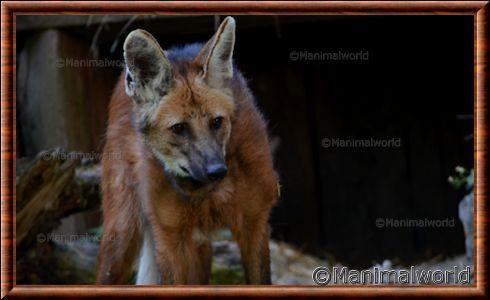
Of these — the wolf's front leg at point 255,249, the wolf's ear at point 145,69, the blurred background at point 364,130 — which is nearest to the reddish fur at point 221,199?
the wolf's front leg at point 255,249

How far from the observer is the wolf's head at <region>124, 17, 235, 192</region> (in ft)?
9.52

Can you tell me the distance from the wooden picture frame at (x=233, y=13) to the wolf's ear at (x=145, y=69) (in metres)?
0.28

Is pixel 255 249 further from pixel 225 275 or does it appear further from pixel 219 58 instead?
pixel 225 275

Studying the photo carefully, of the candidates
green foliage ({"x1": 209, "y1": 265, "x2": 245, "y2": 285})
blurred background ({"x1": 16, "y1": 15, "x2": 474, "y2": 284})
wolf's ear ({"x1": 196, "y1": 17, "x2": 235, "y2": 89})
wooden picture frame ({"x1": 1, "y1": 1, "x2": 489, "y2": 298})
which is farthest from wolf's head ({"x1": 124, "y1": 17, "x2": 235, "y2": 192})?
blurred background ({"x1": 16, "y1": 15, "x2": 474, "y2": 284})

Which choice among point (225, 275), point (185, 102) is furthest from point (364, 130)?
point (185, 102)

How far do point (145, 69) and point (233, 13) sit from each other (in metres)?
0.43

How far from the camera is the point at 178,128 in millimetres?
2953

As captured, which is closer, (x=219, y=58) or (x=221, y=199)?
(x=219, y=58)

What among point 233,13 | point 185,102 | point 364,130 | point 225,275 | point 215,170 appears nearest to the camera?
point 215,170

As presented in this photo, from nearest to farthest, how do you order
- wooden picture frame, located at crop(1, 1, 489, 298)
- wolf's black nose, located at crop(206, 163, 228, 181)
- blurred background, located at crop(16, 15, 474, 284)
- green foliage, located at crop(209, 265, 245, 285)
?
wolf's black nose, located at crop(206, 163, 228, 181) → wooden picture frame, located at crop(1, 1, 489, 298) → green foliage, located at crop(209, 265, 245, 285) → blurred background, located at crop(16, 15, 474, 284)

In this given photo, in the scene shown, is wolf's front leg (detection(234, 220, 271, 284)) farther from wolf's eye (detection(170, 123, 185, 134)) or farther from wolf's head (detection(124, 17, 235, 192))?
wolf's eye (detection(170, 123, 185, 134))

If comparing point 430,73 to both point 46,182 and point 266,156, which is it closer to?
point 266,156

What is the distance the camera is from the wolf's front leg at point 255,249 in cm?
320

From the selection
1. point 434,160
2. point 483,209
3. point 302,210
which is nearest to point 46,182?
point 483,209
